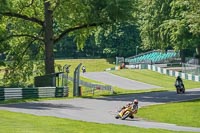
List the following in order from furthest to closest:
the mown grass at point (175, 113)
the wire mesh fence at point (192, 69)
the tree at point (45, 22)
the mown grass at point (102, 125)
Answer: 1. the wire mesh fence at point (192, 69)
2. the tree at point (45, 22)
3. the mown grass at point (175, 113)
4. the mown grass at point (102, 125)

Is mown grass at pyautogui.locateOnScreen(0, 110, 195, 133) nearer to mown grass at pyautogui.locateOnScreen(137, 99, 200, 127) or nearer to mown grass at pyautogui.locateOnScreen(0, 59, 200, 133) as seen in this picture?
mown grass at pyautogui.locateOnScreen(0, 59, 200, 133)

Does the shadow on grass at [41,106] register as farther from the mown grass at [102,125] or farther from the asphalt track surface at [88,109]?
the mown grass at [102,125]

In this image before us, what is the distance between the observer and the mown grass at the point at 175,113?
86.5 feet

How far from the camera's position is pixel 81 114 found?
27.0 meters

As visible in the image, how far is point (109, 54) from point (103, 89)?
208ft

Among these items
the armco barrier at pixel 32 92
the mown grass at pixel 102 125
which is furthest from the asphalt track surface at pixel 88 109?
the armco barrier at pixel 32 92

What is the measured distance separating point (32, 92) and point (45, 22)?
10.1 metres

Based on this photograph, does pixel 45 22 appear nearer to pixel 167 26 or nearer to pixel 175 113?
pixel 175 113

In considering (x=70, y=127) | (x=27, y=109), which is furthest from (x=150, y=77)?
(x=70, y=127)

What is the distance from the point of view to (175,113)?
1128 inches

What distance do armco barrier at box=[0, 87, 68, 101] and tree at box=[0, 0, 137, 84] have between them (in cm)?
584

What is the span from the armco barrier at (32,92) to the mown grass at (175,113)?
8.93 meters

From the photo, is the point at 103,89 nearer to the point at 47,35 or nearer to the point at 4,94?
the point at 47,35

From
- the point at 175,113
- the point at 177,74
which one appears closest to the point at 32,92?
the point at 175,113
